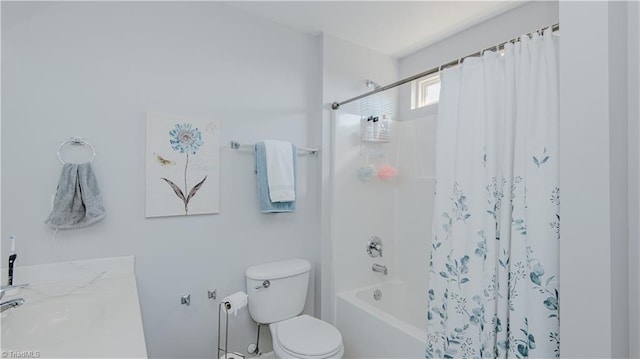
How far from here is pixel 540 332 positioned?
1086 millimetres

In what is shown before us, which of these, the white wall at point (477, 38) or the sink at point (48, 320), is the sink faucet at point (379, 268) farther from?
the sink at point (48, 320)

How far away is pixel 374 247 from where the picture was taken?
250 cm

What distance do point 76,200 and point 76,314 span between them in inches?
23.8

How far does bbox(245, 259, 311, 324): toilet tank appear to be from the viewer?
198cm

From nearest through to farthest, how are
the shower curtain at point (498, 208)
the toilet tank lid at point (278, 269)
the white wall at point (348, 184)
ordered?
the shower curtain at point (498, 208)
the toilet tank lid at point (278, 269)
the white wall at point (348, 184)

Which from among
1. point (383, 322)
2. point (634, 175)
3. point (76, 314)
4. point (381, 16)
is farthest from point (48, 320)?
point (381, 16)

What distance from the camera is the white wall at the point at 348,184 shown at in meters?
2.32

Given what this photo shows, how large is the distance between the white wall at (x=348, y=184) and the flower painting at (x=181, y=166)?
824 mm

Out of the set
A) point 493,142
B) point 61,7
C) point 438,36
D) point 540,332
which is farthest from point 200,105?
point 540,332

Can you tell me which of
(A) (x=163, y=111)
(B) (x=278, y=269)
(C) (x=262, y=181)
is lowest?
(B) (x=278, y=269)

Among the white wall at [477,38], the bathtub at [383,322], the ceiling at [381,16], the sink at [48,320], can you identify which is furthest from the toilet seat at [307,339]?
the ceiling at [381,16]

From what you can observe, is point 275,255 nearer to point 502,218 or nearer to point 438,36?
point 502,218

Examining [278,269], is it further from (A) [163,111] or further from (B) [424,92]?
(B) [424,92]

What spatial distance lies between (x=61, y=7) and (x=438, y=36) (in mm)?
2373
